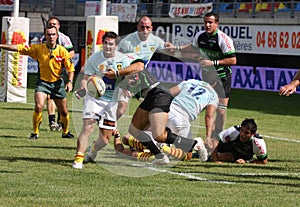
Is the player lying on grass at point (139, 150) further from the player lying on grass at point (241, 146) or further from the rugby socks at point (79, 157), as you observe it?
the rugby socks at point (79, 157)

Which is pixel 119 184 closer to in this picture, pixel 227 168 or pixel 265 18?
pixel 227 168

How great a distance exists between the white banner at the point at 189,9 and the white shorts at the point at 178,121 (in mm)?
26539

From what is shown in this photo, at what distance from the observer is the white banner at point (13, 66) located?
23.4 metres

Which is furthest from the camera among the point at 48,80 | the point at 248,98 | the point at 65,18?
the point at 65,18

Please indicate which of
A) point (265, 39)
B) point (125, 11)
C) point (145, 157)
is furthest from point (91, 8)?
point (145, 157)

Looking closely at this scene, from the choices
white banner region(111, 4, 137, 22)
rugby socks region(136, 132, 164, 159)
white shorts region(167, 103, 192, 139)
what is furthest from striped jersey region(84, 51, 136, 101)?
white banner region(111, 4, 137, 22)

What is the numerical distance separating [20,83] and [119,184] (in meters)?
14.3

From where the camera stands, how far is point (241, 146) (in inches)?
502

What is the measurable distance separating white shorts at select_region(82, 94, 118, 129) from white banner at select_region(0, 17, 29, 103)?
11930 mm

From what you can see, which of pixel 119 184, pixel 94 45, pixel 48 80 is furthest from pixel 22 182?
pixel 94 45

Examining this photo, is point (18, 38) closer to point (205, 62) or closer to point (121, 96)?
point (205, 62)

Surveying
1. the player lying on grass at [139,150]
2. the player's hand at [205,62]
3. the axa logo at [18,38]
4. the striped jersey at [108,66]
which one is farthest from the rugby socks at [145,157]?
the axa logo at [18,38]

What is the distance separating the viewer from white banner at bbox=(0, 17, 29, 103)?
23391 millimetres

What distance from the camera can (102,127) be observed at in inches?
464
